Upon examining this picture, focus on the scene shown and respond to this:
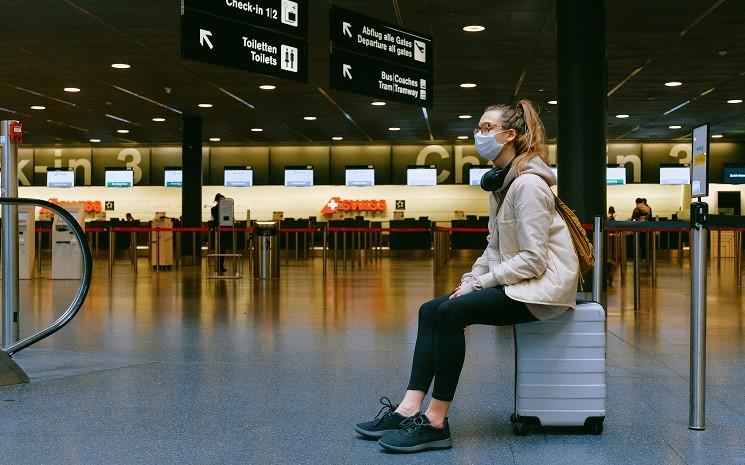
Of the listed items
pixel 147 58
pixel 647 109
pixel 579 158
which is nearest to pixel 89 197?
pixel 147 58

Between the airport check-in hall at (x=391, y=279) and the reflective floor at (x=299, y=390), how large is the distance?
24 mm

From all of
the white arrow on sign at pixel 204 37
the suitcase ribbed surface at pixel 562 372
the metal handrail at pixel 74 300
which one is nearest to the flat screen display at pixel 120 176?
the white arrow on sign at pixel 204 37

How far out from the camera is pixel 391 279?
14.6 m

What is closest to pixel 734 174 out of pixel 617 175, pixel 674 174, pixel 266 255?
pixel 674 174

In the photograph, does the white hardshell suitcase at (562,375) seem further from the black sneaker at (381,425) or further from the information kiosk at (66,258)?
the information kiosk at (66,258)

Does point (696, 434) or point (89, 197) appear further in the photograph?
point (89, 197)

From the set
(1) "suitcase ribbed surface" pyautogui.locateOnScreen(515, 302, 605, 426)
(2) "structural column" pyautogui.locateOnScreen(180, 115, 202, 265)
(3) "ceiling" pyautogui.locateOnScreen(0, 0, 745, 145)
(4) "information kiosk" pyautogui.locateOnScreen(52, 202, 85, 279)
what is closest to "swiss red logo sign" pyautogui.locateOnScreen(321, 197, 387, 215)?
(3) "ceiling" pyautogui.locateOnScreen(0, 0, 745, 145)

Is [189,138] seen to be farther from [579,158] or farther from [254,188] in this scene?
[579,158]

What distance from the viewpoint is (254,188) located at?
29.7 meters

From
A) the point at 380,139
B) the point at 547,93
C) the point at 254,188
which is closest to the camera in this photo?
the point at 547,93

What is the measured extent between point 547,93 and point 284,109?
6.23 meters

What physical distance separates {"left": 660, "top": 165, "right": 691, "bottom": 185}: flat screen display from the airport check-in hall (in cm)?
212

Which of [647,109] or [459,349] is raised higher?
[647,109]

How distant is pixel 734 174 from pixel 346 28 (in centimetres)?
2259
